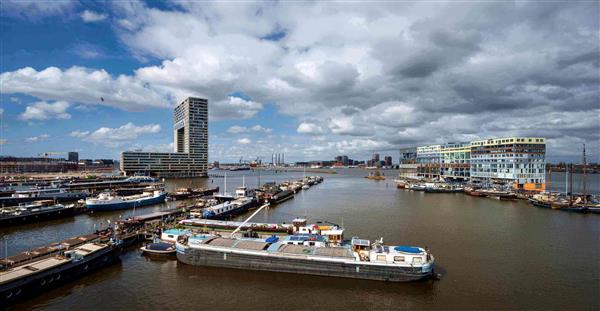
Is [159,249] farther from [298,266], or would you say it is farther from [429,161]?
[429,161]

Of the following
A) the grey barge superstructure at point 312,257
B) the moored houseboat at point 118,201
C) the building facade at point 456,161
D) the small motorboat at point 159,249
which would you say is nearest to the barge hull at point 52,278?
the small motorboat at point 159,249

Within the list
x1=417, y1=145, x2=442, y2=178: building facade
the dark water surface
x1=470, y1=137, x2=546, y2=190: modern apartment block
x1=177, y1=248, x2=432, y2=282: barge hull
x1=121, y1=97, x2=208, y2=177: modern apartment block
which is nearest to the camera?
the dark water surface

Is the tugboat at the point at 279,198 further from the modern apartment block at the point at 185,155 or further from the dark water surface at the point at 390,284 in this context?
the modern apartment block at the point at 185,155

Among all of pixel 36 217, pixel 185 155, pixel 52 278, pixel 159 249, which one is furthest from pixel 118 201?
pixel 185 155

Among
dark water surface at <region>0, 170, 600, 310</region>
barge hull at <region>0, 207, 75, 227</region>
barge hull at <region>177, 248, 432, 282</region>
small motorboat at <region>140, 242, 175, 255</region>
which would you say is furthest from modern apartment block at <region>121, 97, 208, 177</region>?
barge hull at <region>177, 248, 432, 282</region>

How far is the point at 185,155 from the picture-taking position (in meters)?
→ 170

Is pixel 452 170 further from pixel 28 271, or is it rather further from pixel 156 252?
pixel 28 271

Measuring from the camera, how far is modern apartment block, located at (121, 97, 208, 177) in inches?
5969

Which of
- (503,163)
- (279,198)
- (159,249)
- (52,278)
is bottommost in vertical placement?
(279,198)

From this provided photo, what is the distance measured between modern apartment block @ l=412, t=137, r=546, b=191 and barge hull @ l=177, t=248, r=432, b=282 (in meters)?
92.4

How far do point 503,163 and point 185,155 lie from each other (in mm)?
151165

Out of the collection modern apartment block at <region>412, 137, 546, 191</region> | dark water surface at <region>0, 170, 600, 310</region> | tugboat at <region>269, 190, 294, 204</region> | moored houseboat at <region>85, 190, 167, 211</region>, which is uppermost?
modern apartment block at <region>412, 137, 546, 191</region>

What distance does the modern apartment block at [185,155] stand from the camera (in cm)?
15162

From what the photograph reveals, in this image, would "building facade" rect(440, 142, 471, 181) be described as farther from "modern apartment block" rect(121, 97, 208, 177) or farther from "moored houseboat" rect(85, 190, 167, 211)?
"modern apartment block" rect(121, 97, 208, 177)
